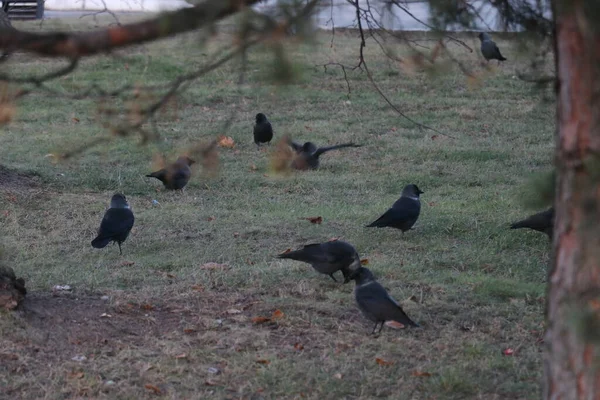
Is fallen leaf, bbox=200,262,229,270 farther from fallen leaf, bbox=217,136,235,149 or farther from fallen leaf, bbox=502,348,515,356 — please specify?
fallen leaf, bbox=217,136,235,149

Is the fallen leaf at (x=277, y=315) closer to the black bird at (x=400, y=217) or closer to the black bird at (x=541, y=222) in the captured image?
the black bird at (x=400, y=217)

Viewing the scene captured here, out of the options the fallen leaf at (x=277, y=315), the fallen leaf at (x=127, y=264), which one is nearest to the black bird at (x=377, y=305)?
the fallen leaf at (x=277, y=315)

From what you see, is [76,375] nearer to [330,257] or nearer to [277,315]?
[277,315]

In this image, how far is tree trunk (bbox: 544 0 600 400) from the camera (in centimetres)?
296

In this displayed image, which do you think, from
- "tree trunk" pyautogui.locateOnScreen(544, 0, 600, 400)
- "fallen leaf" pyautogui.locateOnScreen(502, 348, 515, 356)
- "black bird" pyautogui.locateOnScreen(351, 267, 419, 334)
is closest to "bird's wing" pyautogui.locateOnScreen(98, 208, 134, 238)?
"black bird" pyautogui.locateOnScreen(351, 267, 419, 334)

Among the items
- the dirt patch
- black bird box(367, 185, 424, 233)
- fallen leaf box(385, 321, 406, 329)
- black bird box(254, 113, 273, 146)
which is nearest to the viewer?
fallen leaf box(385, 321, 406, 329)

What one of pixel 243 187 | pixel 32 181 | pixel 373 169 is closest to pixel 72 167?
pixel 32 181

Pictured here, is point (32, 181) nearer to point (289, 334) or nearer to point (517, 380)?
point (289, 334)

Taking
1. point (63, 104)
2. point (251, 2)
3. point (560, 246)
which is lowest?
point (63, 104)

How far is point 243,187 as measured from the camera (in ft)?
32.3

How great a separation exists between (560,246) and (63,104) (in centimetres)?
1305

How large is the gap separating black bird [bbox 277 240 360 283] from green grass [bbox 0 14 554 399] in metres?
0.14

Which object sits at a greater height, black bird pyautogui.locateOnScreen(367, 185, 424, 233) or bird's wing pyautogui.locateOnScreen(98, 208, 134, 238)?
black bird pyautogui.locateOnScreen(367, 185, 424, 233)

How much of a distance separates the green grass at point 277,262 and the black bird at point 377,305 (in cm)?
12
